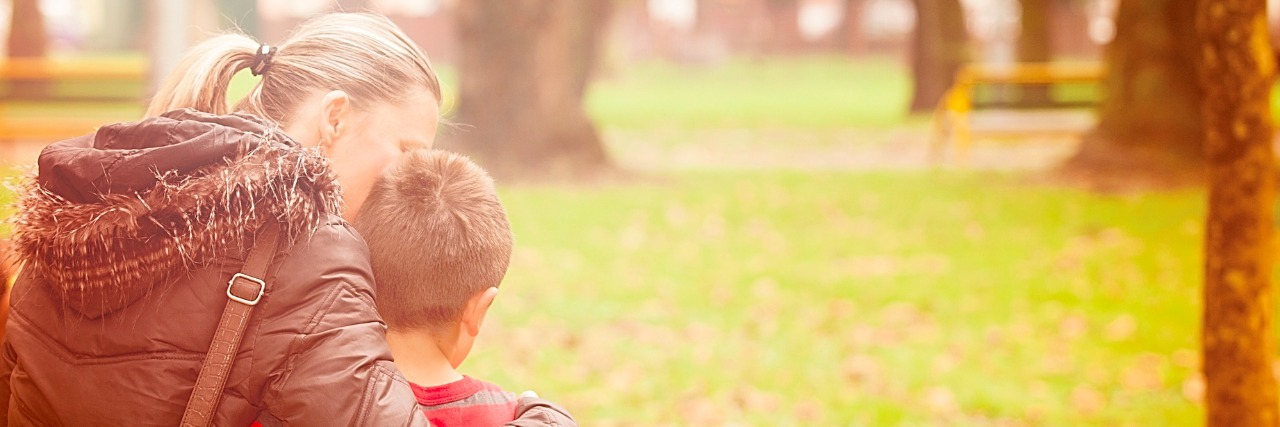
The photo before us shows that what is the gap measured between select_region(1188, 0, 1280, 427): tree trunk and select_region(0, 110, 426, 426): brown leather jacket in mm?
2521

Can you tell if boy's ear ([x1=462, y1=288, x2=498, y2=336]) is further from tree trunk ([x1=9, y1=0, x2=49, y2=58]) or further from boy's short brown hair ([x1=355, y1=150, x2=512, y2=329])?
tree trunk ([x1=9, y1=0, x2=49, y2=58])

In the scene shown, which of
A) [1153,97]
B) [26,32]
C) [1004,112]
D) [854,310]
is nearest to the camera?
[854,310]

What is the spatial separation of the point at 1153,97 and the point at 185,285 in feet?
38.2

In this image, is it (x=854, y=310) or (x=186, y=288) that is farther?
(x=854, y=310)

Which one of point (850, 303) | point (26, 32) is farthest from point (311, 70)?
point (26, 32)

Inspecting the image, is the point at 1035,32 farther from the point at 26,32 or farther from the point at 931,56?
the point at 26,32

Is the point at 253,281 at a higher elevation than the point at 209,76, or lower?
lower

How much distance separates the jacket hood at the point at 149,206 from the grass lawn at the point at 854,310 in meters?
3.13

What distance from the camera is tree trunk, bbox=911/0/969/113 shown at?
2273 centimetres

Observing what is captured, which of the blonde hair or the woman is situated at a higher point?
the blonde hair

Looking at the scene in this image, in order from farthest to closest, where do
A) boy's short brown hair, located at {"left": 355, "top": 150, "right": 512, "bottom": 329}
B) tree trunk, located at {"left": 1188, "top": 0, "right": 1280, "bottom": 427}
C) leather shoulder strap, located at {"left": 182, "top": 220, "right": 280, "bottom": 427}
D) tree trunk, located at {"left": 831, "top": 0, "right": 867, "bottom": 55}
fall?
tree trunk, located at {"left": 831, "top": 0, "right": 867, "bottom": 55}, tree trunk, located at {"left": 1188, "top": 0, "right": 1280, "bottom": 427}, boy's short brown hair, located at {"left": 355, "top": 150, "right": 512, "bottom": 329}, leather shoulder strap, located at {"left": 182, "top": 220, "right": 280, "bottom": 427}

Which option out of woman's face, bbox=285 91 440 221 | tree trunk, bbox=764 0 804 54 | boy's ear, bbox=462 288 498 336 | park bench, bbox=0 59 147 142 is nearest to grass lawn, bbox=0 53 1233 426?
woman's face, bbox=285 91 440 221

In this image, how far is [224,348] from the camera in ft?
5.89

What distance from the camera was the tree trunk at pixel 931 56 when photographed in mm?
22734
